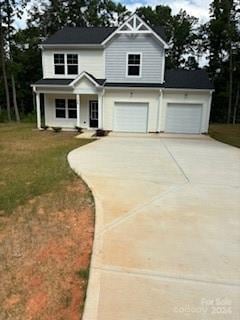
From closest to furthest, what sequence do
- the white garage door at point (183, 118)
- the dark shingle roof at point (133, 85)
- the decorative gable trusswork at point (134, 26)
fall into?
the decorative gable trusswork at point (134, 26), the dark shingle roof at point (133, 85), the white garage door at point (183, 118)

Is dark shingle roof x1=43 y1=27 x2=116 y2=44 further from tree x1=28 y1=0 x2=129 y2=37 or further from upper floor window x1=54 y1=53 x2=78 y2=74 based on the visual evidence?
tree x1=28 y1=0 x2=129 y2=37

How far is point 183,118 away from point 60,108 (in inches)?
320

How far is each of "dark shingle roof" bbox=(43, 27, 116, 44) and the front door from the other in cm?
382

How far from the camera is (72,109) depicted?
18625 millimetres

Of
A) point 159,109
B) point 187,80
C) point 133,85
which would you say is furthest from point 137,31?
point 159,109

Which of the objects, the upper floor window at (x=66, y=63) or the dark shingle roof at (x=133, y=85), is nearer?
the dark shingle roof at (x=133, y=85)

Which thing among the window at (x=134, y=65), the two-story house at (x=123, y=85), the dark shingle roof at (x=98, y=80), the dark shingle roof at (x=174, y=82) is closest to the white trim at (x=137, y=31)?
the two-story house at (x=123, y=85)

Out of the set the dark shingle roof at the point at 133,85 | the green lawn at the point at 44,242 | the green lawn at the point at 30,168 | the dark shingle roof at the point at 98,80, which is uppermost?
the dark shingle roof at the point at 98,80

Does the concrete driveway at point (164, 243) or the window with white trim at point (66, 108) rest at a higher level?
the window with white trim at point (66, 108)

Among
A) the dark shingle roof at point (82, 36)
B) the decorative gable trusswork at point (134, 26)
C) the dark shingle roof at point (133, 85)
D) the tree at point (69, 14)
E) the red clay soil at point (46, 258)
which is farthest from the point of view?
the tree at point (69, 14)

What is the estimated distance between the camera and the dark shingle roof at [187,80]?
17.2 meters

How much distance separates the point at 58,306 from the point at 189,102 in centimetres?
1604

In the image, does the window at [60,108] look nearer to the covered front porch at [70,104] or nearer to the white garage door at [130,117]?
the covered front porch at [70,104]

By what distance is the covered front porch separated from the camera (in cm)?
1689
